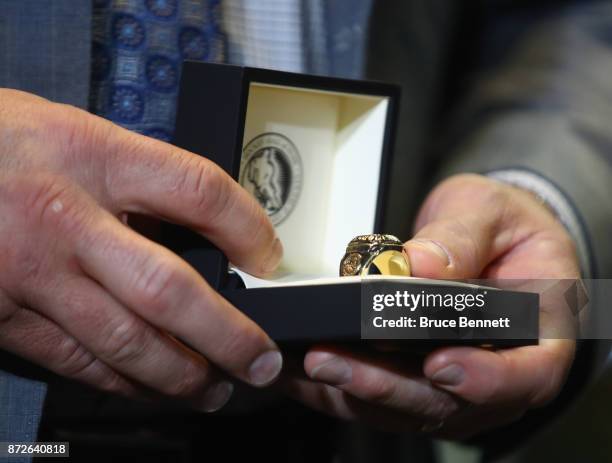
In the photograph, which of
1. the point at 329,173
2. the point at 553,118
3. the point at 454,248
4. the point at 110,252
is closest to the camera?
the point at 110,252

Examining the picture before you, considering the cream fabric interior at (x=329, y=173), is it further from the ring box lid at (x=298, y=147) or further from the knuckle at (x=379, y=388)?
the knuckle at (x=379, y=388)

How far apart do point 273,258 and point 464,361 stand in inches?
5.2

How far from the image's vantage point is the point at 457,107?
0.88 meters

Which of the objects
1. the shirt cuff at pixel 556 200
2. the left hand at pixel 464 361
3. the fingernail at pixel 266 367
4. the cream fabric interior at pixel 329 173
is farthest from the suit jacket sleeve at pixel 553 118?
the fingernail at pixel 266 367

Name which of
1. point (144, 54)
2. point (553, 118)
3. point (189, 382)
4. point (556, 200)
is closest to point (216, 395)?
point (189, 382)

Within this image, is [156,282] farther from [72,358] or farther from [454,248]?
[454,248]

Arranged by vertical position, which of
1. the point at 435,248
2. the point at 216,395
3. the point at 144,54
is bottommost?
the point at 216,395

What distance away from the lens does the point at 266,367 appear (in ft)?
1.24

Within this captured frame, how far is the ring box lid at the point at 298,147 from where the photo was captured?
419 mm

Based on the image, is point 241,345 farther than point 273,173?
No

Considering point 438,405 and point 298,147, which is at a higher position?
point 298,147

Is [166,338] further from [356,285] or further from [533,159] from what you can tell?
[533,159]

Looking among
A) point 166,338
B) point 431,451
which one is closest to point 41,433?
point 166,338

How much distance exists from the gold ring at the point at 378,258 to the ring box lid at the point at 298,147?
0.08m
